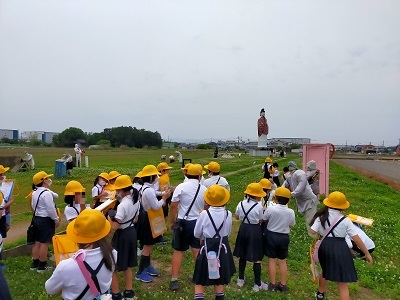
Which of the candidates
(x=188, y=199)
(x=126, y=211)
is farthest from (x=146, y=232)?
(x=126, y=211)

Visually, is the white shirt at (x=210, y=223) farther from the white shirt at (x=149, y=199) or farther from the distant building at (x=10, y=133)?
the distant building at (x=10, y=133)

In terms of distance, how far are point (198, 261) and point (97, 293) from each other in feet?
5.77

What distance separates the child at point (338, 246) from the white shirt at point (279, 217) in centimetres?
61

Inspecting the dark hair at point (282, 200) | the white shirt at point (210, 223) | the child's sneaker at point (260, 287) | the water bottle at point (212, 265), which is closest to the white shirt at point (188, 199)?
the white shirt at point (210, 223)

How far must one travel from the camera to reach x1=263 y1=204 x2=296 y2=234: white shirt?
204 inches

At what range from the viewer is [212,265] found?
13.7 ft

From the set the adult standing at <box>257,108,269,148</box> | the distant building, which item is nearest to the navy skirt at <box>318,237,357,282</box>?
the adult standing at <box>257,108,269,148</box>

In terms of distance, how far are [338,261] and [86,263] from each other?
3428 millimetres

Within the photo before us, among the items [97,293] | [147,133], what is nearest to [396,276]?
[97,293]

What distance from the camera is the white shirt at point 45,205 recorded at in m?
5.47

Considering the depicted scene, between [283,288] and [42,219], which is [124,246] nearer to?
[42,219]

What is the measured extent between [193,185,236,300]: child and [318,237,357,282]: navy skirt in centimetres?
141

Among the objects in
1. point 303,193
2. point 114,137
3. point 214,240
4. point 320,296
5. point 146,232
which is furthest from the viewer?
point 114,137

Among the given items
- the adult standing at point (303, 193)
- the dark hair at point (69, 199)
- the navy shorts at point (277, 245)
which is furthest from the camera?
the adult standing at point (303, 193)
